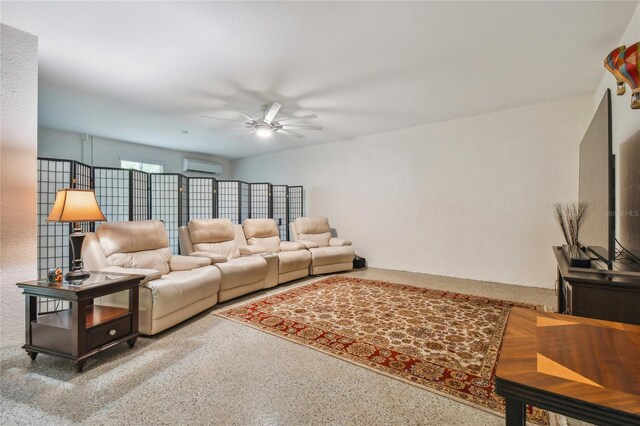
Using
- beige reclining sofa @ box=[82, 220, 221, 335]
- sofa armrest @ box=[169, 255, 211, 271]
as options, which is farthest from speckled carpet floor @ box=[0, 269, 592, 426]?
sofa armrest @ box=[169, 255, 211, 271]

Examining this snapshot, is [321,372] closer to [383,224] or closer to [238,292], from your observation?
[238,292]

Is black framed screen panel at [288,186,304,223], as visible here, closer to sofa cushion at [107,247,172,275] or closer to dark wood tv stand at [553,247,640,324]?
sofa cushion at [107,247,172,275]

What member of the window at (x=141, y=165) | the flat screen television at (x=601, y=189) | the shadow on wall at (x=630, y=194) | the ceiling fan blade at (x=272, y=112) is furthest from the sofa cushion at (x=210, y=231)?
the shadow on wall at (x=630, y=194)

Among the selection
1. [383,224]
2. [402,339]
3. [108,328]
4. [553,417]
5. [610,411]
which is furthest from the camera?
[383,224]

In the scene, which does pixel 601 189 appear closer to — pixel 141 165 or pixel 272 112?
pixel 272 112

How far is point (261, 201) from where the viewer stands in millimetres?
5758

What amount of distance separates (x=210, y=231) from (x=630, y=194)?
13.8ft

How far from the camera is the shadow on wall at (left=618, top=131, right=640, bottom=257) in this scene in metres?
1.87

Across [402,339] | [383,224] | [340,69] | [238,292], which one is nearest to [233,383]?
[402,339]

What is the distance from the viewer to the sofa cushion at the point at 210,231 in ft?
12.7

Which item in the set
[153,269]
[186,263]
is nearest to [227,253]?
[186,263]

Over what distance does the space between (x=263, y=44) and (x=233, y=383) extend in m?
2.66

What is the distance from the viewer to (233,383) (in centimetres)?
182

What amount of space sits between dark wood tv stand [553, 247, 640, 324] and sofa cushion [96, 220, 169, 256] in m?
3.62
